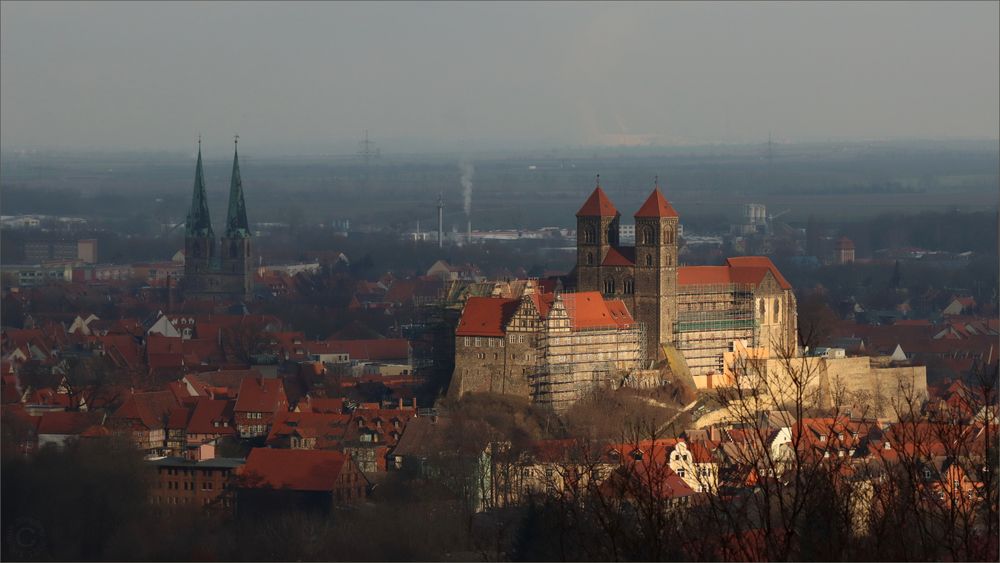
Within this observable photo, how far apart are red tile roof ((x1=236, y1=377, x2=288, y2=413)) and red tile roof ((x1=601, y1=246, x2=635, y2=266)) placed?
6501mm

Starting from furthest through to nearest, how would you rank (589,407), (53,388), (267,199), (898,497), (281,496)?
(267,199)
(53,388)
(589,407)
(281,496)
(898,497)

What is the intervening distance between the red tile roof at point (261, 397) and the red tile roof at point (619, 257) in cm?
650

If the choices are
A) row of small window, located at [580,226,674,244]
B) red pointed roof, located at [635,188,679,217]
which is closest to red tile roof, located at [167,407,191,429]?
row of small window, located at [580,226,674,244]

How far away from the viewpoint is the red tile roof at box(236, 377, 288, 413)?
1842 inches

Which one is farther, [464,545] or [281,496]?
[281,496]

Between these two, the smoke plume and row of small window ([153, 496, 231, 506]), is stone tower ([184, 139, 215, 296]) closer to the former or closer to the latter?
row of small window ([153, 496, 231, 506])

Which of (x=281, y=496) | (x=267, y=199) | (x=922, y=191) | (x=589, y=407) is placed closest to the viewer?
(x=281, y=496)

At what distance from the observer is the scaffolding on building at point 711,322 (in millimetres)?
48812

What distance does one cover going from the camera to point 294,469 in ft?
128

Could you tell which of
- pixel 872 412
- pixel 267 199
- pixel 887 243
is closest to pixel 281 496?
pixel 872 412

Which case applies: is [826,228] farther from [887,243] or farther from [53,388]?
[53,388]

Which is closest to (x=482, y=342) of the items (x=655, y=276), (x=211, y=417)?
(x=655, y=276)

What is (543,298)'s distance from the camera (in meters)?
46.3

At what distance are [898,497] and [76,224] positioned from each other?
100598 mm
